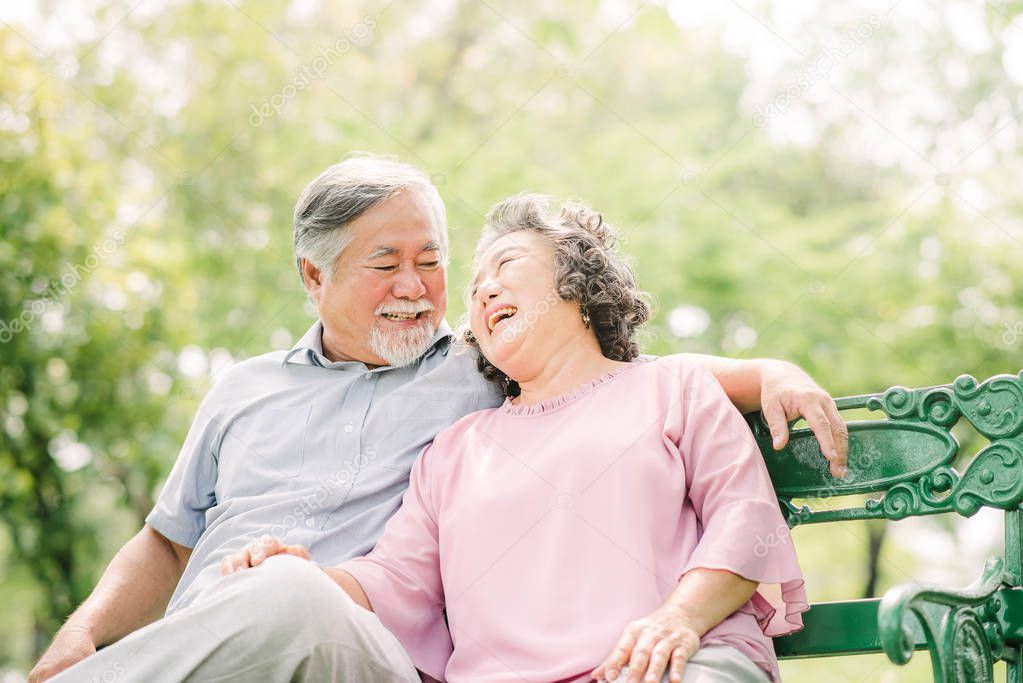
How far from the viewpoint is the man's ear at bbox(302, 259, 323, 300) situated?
3322 mm

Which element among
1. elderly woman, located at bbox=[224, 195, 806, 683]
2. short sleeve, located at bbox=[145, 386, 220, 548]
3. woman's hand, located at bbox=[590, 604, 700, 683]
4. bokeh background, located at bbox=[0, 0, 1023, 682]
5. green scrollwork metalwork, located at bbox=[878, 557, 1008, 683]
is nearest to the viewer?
green scrollwork metalwork, located at bbox=[878, 557, 1008, 683]

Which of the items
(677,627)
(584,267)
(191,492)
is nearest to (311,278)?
(191,492)

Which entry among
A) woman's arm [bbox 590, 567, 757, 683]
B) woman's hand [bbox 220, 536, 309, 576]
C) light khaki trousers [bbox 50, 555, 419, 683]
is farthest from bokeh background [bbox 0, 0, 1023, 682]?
woman's arm [bbox 590, 567, 757, 683]

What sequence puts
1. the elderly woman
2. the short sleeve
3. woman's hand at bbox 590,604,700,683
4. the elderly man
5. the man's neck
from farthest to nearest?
the man's neck
the short sleeve
the elderly man
the elderly woman
woman's hand at bbox 590,604,700,683

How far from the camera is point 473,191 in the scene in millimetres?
8141

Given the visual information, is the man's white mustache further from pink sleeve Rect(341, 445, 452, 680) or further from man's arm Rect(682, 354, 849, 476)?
man's arm Rect(682, 354, 849, 476)

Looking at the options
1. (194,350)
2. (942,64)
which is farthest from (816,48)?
(194,350)

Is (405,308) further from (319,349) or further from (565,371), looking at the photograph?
(565,371)

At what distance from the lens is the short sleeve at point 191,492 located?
305 centimetres

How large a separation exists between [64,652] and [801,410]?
1713 millimetres

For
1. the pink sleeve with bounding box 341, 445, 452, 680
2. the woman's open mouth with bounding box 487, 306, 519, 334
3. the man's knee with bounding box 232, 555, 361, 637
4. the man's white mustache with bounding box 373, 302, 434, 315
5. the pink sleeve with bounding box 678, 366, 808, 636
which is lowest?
the pink sleeve with bounding box 341, 445, 452, 680

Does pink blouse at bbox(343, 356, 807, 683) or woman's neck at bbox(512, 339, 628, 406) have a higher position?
woman's neck at bbox(512, 339, 628, 406)

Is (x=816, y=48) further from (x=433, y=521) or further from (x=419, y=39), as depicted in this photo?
(x=433, y=521)

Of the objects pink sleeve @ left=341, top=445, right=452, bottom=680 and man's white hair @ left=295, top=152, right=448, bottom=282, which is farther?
man's white hair @ left=295, top=152, right=448, bottom=282
